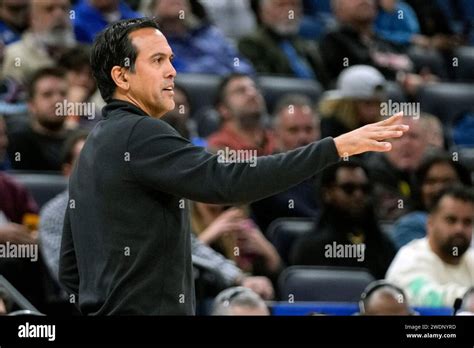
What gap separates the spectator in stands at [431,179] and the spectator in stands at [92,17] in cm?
178

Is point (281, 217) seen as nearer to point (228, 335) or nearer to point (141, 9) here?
point (141, 9)

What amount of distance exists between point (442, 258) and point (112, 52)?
2.47m

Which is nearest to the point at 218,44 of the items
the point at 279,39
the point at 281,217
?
the point at 279,39

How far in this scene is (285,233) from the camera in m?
5.22

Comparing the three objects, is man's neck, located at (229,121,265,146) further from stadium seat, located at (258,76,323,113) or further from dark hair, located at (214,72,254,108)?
stadium seat, located at (258,76,323,113)

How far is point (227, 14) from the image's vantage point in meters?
7.08

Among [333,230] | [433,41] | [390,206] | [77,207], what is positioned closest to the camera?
[77,207]

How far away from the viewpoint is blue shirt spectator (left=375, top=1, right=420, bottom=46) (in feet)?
24.5

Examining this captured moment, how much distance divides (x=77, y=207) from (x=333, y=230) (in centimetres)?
250

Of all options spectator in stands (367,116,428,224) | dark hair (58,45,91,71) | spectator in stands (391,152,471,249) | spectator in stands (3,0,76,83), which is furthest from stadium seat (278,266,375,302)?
spectator in stands (3,0,76,83)

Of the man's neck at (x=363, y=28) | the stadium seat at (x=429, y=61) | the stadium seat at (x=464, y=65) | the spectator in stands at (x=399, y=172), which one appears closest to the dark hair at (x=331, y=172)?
the spectator in stands at (x=399, y=172)

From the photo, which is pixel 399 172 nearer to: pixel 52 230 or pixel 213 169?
pixel 52 230

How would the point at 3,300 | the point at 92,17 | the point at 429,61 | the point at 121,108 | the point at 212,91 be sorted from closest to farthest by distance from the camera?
the point at 121,108 < the point at 3,300 < the point at 212,91 < the point at 92,17 < the point at 429,61

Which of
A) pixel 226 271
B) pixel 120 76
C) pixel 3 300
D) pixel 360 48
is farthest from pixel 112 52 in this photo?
pixel 360 48
